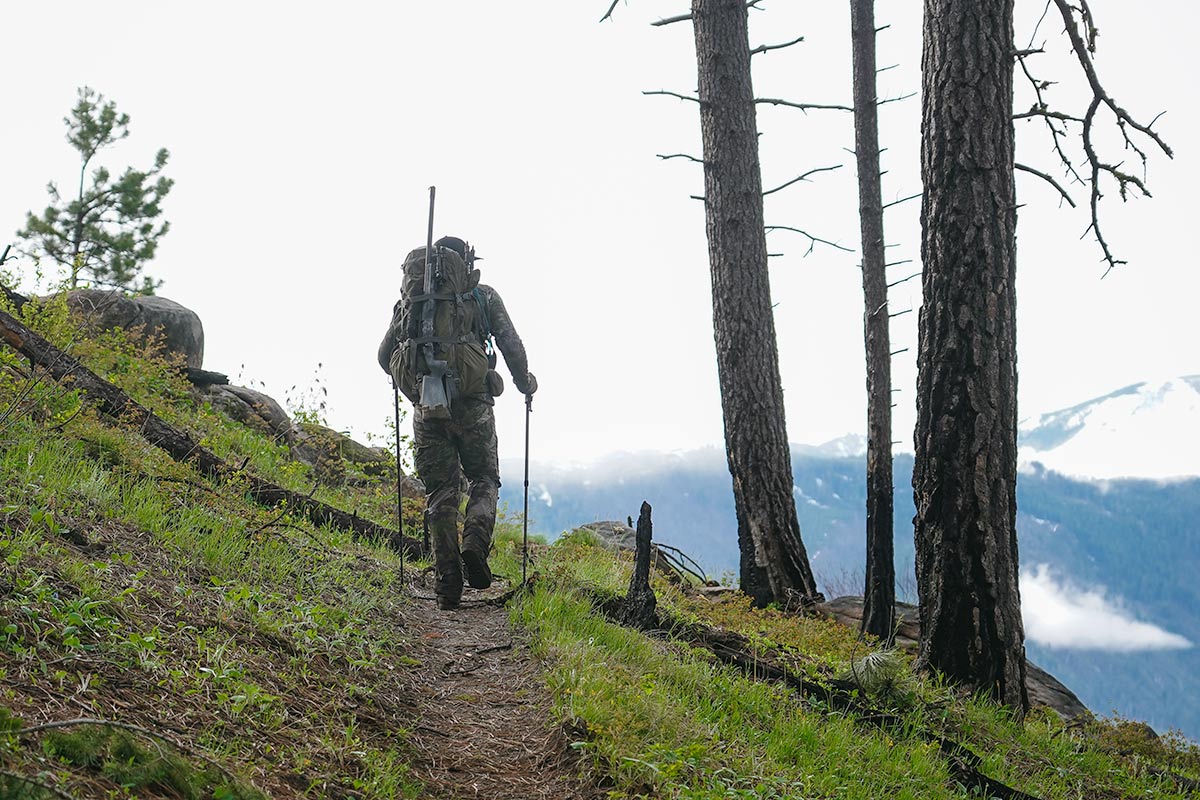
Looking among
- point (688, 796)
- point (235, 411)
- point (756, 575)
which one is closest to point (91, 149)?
point (235, 411)

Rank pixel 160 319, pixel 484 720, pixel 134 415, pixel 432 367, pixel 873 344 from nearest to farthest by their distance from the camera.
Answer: pixel 484 720
pixel 432 367
pixel 134 415
pixel 873 344
pixel 160 319

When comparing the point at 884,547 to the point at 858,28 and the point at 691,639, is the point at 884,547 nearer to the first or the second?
the point at 691,639

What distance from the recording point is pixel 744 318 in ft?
35.0

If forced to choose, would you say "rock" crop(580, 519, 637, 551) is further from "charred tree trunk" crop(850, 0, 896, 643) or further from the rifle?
the rifle

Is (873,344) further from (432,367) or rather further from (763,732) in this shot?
(763,732)

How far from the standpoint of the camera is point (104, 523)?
5.29 m

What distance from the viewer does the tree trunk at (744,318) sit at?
34.3ft

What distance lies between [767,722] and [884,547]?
5312 millimetres

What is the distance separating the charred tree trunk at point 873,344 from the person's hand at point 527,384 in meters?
4.15

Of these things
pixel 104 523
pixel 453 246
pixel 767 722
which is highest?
pixel 453 246

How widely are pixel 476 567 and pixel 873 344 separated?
619cm

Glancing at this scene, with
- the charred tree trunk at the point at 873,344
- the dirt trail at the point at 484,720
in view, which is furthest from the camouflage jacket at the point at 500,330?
the charred tree trunk at the point at 873,344

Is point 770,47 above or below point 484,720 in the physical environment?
above

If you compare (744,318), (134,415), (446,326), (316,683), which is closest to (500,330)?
(446,326)
